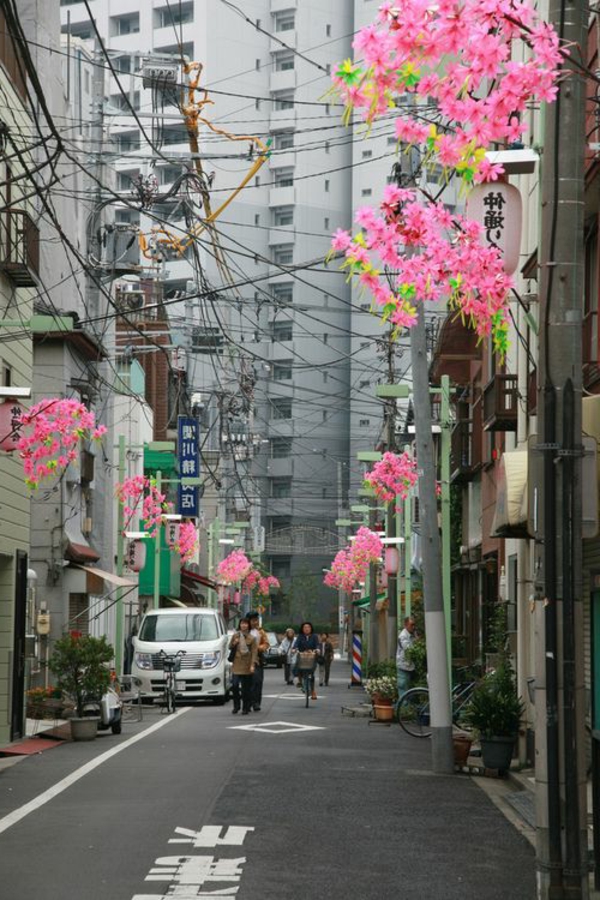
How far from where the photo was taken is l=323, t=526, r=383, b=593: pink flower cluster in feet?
171

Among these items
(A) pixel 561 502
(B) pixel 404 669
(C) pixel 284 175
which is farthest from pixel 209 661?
(C) pixel 284 175

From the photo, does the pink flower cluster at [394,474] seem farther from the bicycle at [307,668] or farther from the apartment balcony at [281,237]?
the apartment balcony at [281,237]

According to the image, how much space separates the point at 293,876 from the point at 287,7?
88.3 metres

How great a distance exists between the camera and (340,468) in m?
94.2

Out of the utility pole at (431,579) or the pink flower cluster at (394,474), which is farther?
the pink flower cluster at (394,474)

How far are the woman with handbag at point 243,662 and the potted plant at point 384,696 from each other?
259 centimetres

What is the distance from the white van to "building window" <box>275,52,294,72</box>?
6004 centimetres

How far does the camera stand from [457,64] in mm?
7934

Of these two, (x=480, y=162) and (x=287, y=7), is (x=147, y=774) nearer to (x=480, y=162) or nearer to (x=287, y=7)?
(x=480, y=162)

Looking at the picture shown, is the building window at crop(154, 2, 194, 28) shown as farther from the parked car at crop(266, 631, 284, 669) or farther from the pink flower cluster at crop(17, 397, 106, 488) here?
the pink flower cluster at crop(17, 397, 106, 488)

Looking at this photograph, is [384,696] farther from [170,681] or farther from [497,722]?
[497,722]

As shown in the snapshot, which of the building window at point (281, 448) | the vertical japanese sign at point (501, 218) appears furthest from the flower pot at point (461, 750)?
the building window at point (281, 448)

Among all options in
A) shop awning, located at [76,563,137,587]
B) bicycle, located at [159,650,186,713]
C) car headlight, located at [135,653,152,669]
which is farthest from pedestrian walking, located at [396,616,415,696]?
car headlight, located at [135,653,152,669]

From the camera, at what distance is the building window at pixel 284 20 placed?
94.2m
